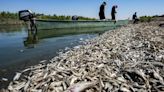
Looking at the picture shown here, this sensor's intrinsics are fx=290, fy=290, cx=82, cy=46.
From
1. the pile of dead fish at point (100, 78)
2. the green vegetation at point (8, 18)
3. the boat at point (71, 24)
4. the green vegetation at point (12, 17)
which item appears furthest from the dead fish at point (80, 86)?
the green vegetation at point (8, 18)

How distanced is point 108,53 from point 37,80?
421cm

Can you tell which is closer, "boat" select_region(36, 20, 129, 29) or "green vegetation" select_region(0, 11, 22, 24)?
"boat" select_region(36, 20, 129, 29)

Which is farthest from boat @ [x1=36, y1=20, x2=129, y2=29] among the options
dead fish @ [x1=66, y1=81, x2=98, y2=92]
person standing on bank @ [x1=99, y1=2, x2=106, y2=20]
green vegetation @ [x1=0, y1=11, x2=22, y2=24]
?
green vegetation @ [x1=0, y1=11, x2=22, y2=24]

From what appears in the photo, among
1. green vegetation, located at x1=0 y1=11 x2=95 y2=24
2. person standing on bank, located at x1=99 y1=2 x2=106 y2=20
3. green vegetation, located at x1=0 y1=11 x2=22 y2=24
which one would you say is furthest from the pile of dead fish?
green vegetation, located at x1=0 y1=11 x2=22 y2=24

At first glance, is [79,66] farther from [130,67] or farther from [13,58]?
[13,58]

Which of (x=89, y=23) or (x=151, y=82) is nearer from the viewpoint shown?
(x=151, y=82)

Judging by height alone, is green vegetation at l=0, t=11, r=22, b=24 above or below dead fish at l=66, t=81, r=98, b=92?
above

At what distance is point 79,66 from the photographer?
901 centimetres

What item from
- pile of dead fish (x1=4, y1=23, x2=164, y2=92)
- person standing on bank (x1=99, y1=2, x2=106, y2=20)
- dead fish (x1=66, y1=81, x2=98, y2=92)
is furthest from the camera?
person standing on bank (x1=99, y1=2, x2=106, y2=20)

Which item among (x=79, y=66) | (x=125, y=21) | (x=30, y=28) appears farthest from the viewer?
(x=125, y=21)

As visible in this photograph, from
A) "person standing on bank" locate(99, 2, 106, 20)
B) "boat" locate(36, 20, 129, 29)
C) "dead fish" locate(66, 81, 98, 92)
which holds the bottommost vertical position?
"dead fish" locate(66, 81, 98, 92)

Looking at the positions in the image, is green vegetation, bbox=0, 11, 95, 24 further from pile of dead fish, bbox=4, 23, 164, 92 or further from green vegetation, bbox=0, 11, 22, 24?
pile of dead fish, bbox=4, 23, 164, 92

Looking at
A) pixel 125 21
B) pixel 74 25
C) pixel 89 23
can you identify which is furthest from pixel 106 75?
pixel 125 21

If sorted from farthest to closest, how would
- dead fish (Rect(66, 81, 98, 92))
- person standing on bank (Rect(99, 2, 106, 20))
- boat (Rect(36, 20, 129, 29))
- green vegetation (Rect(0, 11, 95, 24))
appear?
green vegetation (Rect(0, 11, 95, 24))
person standing on bank (Rect(99, 2, 106, 20))
boat (Rect(36, 20, 129, 29))
dead fish (Rect(66, 81, 98, 92))
